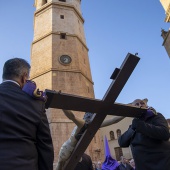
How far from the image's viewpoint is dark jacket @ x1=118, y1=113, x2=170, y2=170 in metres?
2.39

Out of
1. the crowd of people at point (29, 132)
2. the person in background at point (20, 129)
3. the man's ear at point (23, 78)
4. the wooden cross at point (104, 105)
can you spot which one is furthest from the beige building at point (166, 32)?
the person in background at point (20, 129)

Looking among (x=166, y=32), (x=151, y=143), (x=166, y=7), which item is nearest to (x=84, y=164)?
(x=151, y=143)

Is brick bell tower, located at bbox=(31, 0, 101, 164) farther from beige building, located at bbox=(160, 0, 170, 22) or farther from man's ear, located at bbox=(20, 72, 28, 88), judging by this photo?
man's ear, located at bbox=(20, 72, 28, 88)

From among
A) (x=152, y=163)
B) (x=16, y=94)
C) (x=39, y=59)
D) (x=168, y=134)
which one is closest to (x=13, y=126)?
(x=16, y=94)

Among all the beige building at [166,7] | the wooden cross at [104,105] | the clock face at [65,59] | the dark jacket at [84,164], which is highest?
the beige building at [166,7]

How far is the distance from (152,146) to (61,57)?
16.2 meters

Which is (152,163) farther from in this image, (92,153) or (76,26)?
(76,26)

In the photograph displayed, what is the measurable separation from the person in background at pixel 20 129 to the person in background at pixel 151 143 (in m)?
1.28

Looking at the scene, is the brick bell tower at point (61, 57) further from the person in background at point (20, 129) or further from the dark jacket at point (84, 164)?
the person in background at point (20, 129)

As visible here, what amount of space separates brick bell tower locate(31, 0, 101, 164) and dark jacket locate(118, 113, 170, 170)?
1211 cm

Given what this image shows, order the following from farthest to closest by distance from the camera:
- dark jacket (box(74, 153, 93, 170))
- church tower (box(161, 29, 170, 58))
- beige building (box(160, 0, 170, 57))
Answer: church tower (box(161, 29, 170, 58)), beige building (box(160, 0, 170, 57)), dark jacket (box(74, 153, 93, 170))

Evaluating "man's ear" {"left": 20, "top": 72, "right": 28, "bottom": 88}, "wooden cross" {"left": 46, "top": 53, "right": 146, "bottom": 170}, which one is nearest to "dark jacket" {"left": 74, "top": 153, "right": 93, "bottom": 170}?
"wooden cross" {"left": 46, "top": 53, "right": 146, "bottom": 170}

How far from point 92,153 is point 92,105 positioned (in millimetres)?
13285

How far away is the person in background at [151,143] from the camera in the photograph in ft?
7.87
